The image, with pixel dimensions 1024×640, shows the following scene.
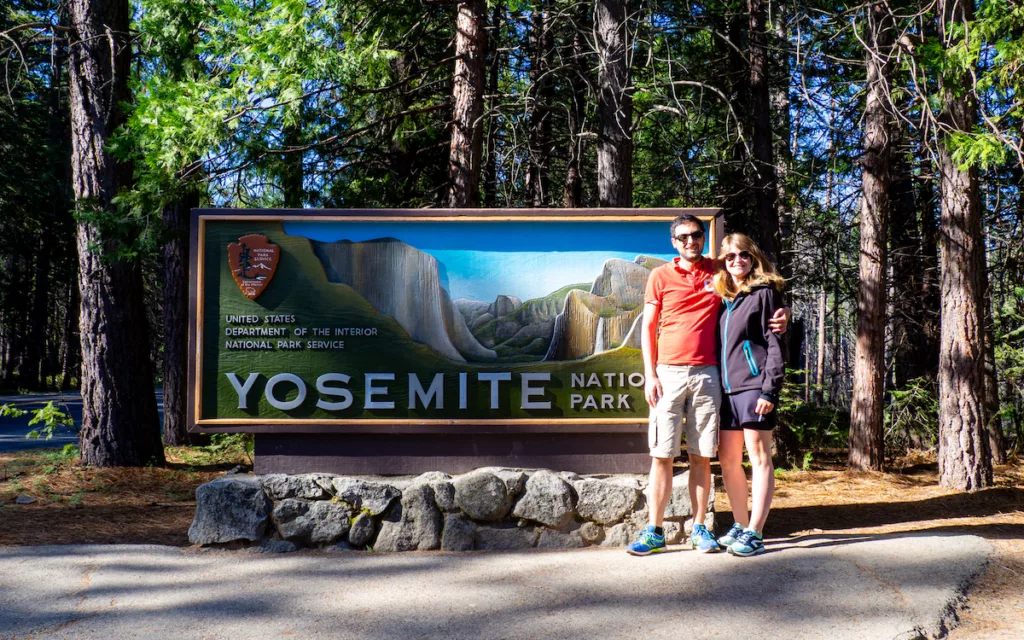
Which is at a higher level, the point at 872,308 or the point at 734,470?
the point at 872,308

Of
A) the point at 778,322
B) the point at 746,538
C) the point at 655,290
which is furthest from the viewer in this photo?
the point at 655,290

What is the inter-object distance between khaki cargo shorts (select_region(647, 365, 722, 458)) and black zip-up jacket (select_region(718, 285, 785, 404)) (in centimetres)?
14

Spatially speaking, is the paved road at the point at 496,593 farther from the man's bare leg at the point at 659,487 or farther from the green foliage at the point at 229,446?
the green foliage at the point at 229,446

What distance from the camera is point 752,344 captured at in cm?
489

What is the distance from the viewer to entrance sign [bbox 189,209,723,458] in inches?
220

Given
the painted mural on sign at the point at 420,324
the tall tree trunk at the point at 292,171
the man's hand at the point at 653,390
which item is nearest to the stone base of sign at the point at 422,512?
the painted mural on sign at the point at 420,324

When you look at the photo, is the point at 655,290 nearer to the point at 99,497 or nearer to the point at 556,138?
the point at 556,138

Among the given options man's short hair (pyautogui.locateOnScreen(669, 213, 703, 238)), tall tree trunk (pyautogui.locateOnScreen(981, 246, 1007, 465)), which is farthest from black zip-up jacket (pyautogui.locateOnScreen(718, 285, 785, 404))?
tall tree trunk (pyautogui.locateOnScreen(981, 246, 1007, 465))

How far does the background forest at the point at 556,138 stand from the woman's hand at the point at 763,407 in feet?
10.4

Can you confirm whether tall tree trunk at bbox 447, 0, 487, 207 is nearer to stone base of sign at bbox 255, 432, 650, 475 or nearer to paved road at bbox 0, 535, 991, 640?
stone base of sign at bbox 255, 432, 650, 475

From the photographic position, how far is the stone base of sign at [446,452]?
18.2ft

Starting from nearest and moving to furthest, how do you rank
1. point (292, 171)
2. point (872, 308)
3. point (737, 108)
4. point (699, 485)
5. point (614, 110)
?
point (699, 485) → point (614, 110) → point (292, 171) → point (872, 308) → point (737, 108)

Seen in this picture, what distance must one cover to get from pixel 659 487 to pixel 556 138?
602cm

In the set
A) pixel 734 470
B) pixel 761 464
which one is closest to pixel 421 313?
pixel 734 470
